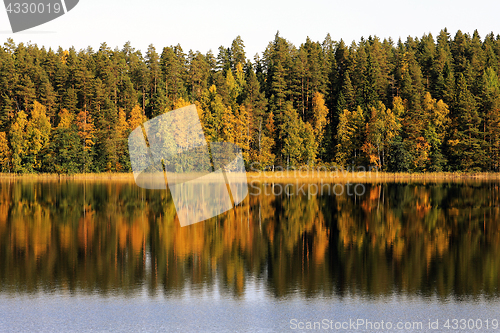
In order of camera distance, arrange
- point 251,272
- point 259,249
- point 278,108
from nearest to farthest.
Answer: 1. point 251,272
2. point 259,249
3. point 278,108

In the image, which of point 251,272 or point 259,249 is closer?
point 251,272

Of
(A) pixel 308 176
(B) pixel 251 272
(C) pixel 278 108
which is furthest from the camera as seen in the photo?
(C) pixel 278 108

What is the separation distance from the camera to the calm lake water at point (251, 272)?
14672 mm

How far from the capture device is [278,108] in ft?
366

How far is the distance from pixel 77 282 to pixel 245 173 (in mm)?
75516

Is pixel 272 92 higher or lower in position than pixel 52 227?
higher

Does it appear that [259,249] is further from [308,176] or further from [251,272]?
[308,176]

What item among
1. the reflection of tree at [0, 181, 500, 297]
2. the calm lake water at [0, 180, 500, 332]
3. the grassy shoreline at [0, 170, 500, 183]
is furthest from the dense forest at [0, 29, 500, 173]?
the calm lake water at [0, 180, 500, 332]

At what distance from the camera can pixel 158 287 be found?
58.6 ft

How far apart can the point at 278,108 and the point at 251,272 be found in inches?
3666

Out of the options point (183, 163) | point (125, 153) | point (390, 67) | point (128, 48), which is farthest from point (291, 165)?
point (128, 48)

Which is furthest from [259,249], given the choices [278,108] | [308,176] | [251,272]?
[278,108]

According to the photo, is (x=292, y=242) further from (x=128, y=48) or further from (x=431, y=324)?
(x=128, y=48)

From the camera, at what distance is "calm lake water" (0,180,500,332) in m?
14.7
